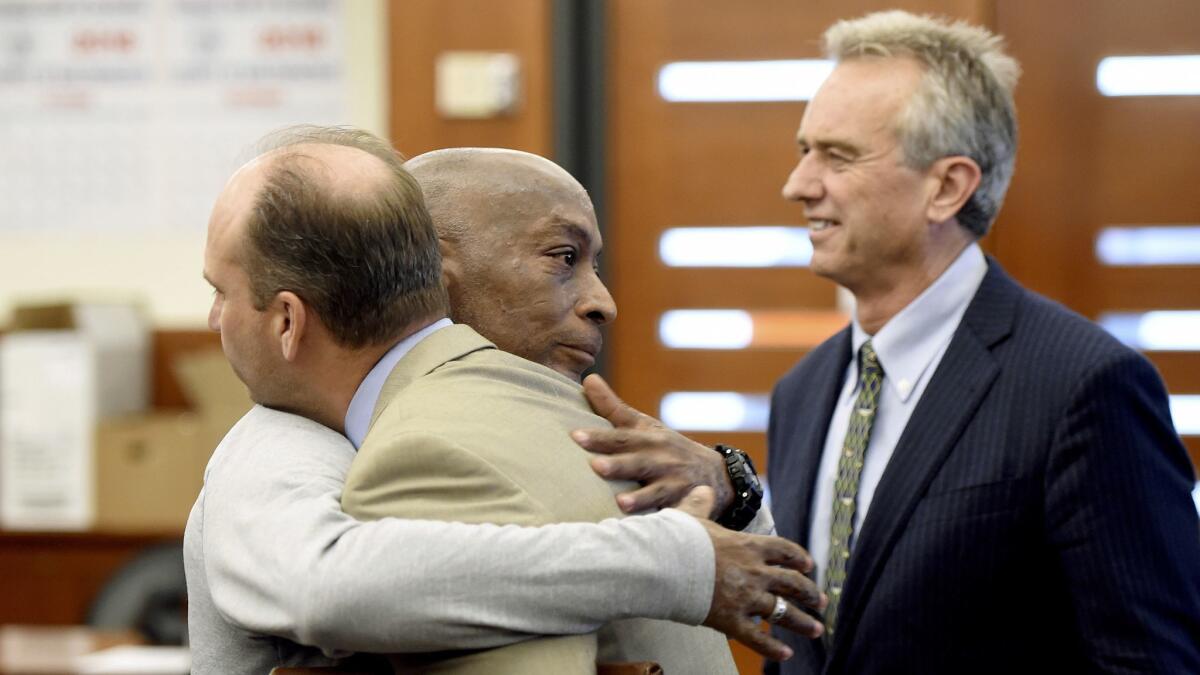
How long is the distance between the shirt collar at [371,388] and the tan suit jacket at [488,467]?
22 millimetres

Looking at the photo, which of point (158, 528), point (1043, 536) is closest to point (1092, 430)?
point (1043, 536)

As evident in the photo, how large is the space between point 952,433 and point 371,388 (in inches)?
35.3

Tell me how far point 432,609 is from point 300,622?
0.10 meters

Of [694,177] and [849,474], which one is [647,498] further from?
[694,177]

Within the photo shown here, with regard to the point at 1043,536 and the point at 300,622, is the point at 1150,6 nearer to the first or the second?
the point at 1043,536

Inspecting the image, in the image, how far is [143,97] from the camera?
4.74 m

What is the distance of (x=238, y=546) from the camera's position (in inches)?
46.2

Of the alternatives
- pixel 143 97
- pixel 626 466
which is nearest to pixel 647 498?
pixel 626 466

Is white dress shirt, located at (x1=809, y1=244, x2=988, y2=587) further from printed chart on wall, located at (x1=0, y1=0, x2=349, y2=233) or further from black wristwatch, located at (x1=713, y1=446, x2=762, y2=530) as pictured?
printed chart on wall, located at (x1=0, y1=0, x2=349, y2=233)

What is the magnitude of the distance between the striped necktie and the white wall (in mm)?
2600

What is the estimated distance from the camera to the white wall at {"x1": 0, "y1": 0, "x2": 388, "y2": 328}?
15.0 feet

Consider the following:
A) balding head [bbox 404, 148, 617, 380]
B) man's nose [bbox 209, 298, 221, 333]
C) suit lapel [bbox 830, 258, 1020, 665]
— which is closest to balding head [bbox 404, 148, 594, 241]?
balding head [bbox 404, 148, 617, 380]

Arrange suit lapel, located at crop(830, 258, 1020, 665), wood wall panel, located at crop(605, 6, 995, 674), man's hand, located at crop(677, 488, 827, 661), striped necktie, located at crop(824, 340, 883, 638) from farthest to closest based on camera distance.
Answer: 1. wood wall panel, located at crop(605, 6, 995, 674)
2. striped necktie, located at crop(824, 340, 883, 638)
3. suit lapel, located at crop(830, 258, 1020, 665)
4. man's hand, located at crop(677, 488, 827, 661)

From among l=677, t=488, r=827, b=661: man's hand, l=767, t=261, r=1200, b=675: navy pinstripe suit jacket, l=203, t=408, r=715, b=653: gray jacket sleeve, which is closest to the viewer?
l=203, t=408, r=715, b=653: gray jacket sleeve
